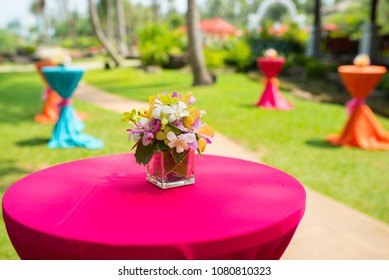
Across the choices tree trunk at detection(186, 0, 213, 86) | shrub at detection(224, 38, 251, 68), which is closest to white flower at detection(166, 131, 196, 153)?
tree trunk at detection(186, 0, 213, 86)

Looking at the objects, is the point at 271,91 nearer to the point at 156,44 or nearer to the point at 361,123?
the point at 361,123

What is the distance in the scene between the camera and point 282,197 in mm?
2486

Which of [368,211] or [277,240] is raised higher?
[277,240]

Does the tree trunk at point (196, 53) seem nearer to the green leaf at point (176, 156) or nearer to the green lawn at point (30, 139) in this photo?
the green lawn at point (30, 139)

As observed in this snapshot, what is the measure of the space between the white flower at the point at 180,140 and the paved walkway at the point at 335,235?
1800 mm

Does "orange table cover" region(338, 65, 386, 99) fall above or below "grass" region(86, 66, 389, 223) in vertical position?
above

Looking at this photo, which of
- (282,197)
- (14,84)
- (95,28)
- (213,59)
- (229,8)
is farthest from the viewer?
(229,8)

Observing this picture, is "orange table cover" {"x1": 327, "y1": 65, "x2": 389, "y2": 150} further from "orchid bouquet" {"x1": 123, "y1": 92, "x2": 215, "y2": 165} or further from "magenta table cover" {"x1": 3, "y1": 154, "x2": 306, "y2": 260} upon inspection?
"orchid bouquet" {"x1": 123, "y1": 92, "x2": 215, "y2": 165}

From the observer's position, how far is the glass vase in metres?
2.56

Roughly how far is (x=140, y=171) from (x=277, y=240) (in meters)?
1.08

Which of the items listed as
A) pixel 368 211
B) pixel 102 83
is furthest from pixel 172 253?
pixel 102 83

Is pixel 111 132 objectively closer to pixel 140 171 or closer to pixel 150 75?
pixel 140 171

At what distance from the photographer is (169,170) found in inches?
101

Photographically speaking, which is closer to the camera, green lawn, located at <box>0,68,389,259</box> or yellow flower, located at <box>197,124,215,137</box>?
yellow flower, located at <box>197,124,215,137</box>
